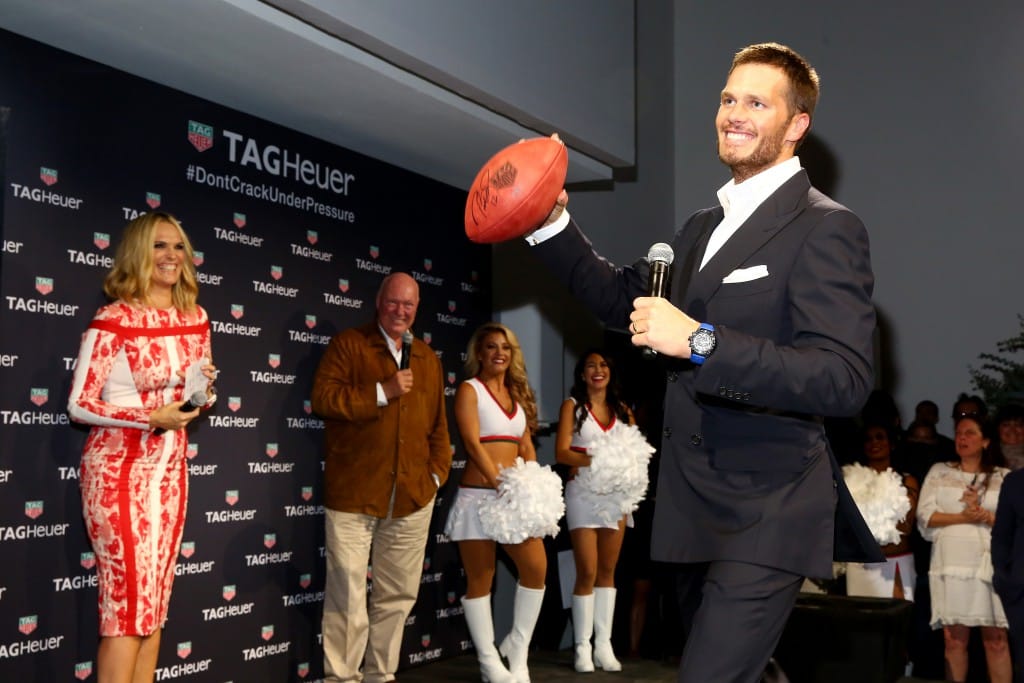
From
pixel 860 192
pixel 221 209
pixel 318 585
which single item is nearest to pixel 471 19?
pixel 221 209

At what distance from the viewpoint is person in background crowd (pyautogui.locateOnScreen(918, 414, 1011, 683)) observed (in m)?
6.18

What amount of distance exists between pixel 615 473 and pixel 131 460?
9.66 ft

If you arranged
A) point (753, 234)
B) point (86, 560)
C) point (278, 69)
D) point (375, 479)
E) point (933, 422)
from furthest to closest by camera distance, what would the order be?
point (933, 422)
point (375, 479)
point (278, 69)
point (86, 560)
point (753, 234)

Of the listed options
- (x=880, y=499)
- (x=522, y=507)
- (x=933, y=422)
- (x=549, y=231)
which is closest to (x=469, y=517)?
(x=522, y=507)

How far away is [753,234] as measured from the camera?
92.0 inches

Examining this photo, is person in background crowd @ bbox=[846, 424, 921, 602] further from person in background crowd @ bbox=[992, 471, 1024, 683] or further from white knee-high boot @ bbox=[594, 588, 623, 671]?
person in background crowd @ bbox=[992, 471, 1024, 683]

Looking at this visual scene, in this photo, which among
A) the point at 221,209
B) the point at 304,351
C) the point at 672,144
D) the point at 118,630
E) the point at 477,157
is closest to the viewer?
the point at 118,630

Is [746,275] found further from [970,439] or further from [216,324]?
[970,439]

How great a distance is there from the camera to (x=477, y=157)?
6.88 m

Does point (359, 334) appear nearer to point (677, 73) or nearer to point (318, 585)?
point (318, 585)

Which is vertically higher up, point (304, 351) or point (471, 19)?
point (471, 19)

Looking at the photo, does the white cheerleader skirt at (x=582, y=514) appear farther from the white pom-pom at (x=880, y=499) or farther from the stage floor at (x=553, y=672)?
the white pom-pom at (x=880, y=499)

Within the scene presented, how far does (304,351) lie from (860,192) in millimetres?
6016

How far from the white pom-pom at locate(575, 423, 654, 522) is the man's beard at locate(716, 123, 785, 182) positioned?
163 inches
